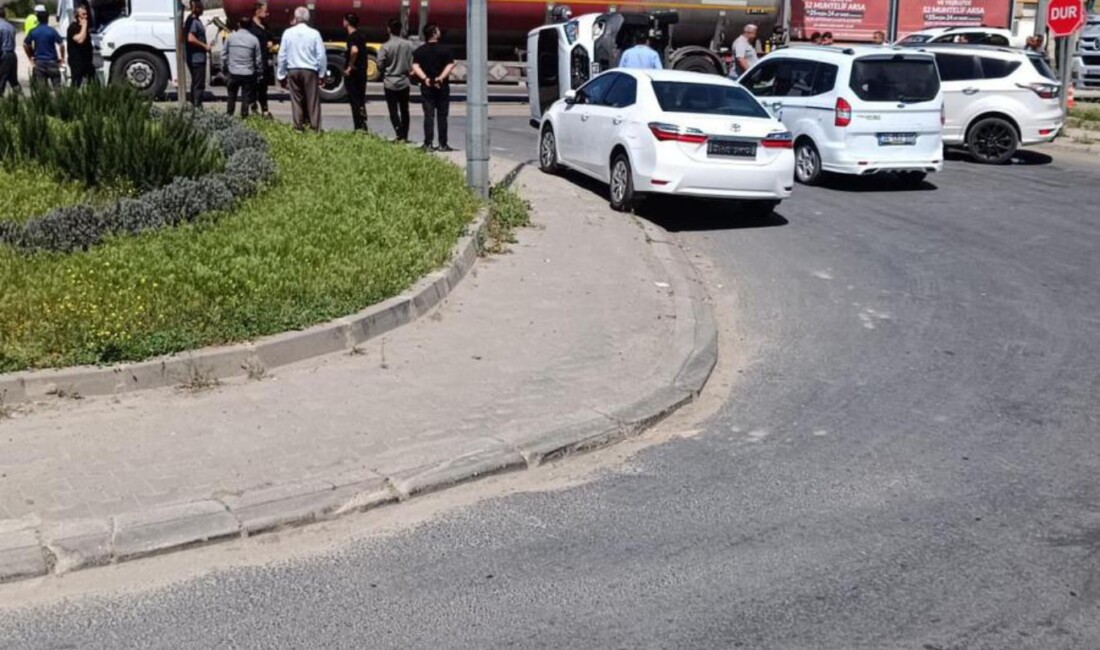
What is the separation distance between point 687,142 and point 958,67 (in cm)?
850

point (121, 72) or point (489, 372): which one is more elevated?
point (121, 72)

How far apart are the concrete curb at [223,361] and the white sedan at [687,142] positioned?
4983 mm

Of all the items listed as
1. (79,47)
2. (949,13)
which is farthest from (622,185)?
(949,13)

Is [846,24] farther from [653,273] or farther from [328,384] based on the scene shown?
[328,384]

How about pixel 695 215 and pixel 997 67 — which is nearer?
pixel 695 215

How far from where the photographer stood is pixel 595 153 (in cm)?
1505

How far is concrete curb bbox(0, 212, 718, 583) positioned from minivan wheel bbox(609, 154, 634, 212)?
244 inches

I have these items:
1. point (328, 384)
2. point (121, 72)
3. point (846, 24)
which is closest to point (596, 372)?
point (328, 384)

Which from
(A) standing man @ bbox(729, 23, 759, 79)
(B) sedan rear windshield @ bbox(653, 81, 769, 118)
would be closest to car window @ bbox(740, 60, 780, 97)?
(B) sedan rear windshield @ bbox(653, 81, 769, 118)

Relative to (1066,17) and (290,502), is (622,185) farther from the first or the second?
(1066,17)

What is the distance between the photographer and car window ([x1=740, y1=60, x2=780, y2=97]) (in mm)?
17812

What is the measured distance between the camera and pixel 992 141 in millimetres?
20266

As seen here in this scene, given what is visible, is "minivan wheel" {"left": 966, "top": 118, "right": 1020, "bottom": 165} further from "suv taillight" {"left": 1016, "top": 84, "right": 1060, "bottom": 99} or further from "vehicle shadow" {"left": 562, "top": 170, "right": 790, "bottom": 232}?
"vehicle shadow" {"left": 562, "top": 170, "right": 790, "bottom": 232}

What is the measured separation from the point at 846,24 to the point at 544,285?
34.3m
